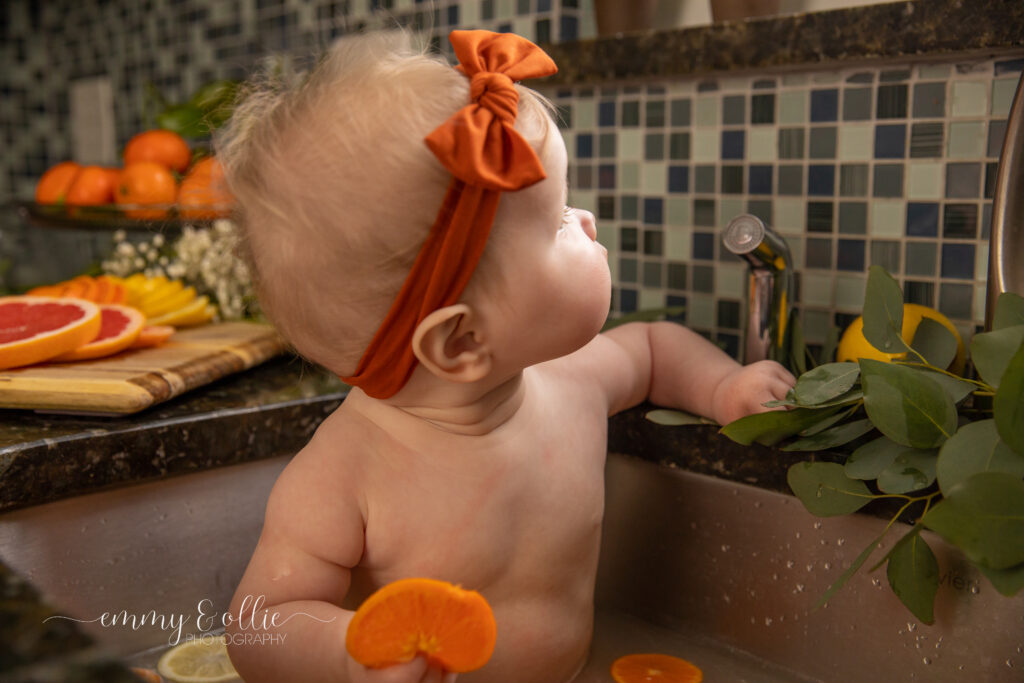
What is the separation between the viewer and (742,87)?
0.92 meters

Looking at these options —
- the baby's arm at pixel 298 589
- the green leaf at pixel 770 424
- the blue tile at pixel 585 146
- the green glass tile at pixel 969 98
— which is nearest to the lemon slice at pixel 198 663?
the baby's arm at pixel 298 589

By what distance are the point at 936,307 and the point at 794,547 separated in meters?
0.28

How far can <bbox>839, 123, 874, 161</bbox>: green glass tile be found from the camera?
2.78 ft

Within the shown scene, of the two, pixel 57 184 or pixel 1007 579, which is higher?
pixel 57 184

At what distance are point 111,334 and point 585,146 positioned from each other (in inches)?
22.8

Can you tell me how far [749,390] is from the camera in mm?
740

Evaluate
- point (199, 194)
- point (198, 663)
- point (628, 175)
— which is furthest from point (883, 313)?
point (199, 194)

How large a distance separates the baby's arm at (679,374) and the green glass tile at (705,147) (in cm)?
22

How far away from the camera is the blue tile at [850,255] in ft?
2.85

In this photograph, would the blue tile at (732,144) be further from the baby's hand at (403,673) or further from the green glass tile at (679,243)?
the baby's hand at (403,673)

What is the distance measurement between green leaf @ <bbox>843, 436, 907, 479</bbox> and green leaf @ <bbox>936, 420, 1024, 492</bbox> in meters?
0.07

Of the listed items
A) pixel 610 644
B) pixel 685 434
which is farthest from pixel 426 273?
pixel 610 644

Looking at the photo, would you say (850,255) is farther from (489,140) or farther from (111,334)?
(111,334)

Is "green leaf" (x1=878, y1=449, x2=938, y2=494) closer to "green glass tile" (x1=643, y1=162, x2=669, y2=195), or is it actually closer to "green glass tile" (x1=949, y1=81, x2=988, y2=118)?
"green glass tile" (x1=949, y1=81, x2=988, y2=118)
